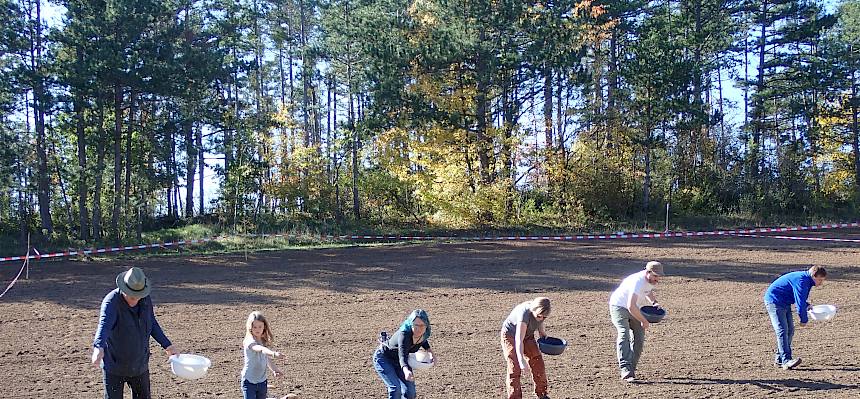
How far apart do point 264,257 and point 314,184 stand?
11.3 metres

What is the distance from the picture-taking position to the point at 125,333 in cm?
621

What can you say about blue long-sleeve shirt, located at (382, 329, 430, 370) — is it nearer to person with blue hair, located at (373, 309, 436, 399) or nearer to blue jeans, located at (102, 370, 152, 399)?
person with blue hair, located at (373, 309, 436, 399)

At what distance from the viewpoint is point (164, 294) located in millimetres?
15898

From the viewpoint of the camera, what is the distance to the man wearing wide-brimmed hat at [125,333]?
20.0 ft

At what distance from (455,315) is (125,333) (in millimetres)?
7798

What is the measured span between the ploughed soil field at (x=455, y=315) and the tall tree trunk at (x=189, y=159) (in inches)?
257

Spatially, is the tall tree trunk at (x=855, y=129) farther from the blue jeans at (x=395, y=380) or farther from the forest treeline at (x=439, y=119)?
the blue jeans at (x=395, y=380)

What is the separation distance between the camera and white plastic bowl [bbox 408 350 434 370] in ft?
22.7

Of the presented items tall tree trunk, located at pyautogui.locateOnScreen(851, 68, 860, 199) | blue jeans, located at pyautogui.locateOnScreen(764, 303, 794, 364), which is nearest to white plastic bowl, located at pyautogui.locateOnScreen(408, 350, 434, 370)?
blue jeans, located at pyautogui.locateOnScreen(764, 303, 794, 364)

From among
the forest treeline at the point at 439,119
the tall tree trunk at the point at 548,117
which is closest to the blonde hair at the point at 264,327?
the forest treeline at the point at 439,119

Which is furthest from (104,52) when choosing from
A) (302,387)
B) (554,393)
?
(554,393)

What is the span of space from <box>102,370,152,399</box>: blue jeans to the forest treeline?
60.7 ft

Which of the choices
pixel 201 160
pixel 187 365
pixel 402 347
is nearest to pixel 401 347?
pixel 402 347

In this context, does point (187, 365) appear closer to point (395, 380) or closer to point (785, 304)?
point (395, 380)
